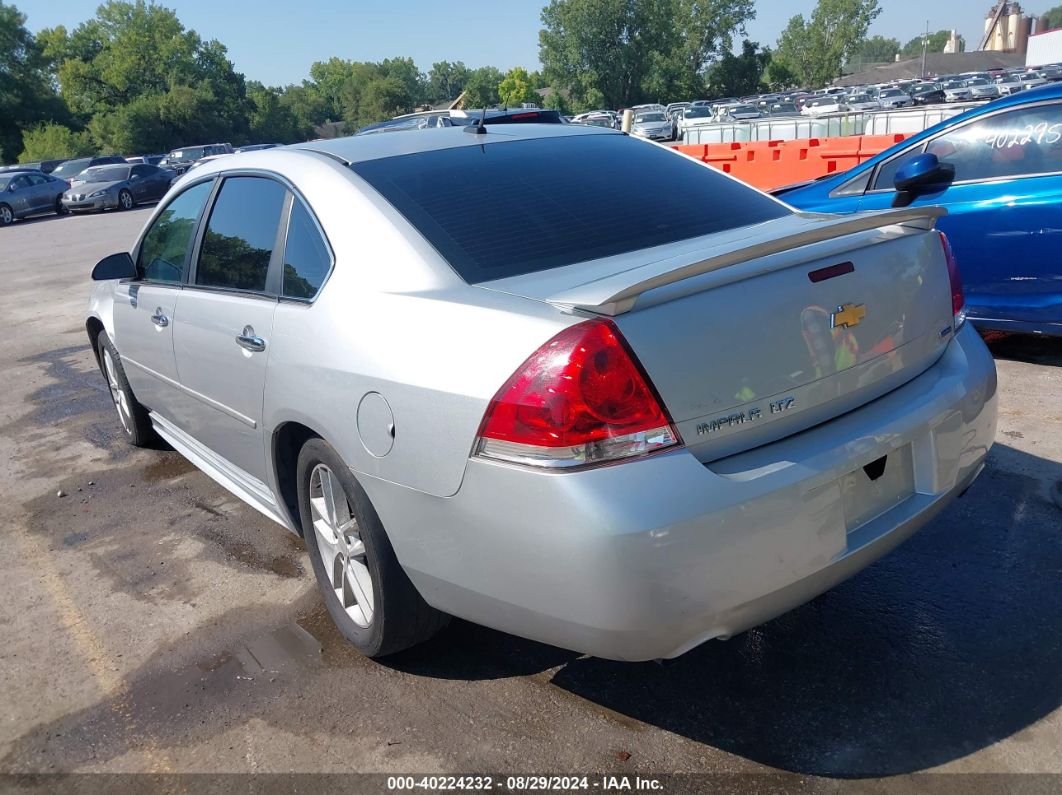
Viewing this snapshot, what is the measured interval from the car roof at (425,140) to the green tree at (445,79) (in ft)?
518

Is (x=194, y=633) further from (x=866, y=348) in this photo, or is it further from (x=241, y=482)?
(x=866, y=348)

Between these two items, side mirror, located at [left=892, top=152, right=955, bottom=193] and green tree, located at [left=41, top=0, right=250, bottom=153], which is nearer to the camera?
side mirror, located at [left=892, top=152, right=955, bottom=193]

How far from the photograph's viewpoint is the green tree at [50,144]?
201 ft

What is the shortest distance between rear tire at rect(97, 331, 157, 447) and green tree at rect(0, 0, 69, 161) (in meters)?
68.3

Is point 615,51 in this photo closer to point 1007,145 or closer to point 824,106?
point 824,106

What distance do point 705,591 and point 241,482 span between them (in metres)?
2.27

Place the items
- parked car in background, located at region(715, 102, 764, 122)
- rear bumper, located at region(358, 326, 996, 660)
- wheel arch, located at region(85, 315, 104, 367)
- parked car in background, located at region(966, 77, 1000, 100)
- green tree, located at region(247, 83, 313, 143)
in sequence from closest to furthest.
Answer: rear bumper, located at region(358, 326, 996, 660) < wheel arch, located at region(85, 315, 104, 367) < parked car in background, located at region(715, 102, 764, 122) < parked car in background, located at region(966, 77, 1000, 100) < green tree, located at region(247, 83, 313, 143)

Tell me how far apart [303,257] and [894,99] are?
52757 millimetres

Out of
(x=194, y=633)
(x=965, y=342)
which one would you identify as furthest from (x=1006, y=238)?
(x=194, y=633)

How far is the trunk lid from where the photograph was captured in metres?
2.19

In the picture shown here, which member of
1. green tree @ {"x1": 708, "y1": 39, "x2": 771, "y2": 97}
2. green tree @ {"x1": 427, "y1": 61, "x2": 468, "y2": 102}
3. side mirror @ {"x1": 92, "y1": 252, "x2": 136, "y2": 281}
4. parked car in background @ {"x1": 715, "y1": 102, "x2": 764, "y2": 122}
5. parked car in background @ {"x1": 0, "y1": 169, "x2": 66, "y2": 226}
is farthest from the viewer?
green tree @ {"x1": 427, "y1": 61, "x2": 468, "y2": 102}

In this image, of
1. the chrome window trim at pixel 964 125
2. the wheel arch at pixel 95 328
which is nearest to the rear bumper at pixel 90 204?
the wheel arch at pixel 95 328

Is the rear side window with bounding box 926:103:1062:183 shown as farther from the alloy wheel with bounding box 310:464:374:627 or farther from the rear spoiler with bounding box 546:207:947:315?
the alloy wheel with bounding box 310:464:374:627

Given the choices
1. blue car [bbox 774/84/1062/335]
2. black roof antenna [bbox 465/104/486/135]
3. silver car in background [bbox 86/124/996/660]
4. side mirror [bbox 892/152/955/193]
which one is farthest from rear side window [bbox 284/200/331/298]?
blue car [bbox 774/84/1062/335]
